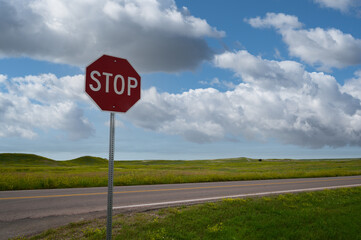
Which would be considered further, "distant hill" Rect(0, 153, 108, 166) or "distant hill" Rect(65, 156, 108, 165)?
"distant hill" Rect(65, 156, 108, 165)

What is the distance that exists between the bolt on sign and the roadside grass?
2.07 meters

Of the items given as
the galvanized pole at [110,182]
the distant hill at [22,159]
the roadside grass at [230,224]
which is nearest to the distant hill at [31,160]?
the distant hill at [22,159]

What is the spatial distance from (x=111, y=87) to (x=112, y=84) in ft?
0.21

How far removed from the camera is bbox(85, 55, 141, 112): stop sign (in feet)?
13.9

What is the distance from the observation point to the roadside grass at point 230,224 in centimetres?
582

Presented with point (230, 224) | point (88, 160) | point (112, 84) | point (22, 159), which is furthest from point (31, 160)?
point (112, 84)

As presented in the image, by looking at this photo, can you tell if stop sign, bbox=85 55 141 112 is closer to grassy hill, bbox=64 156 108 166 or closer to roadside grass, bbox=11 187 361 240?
roadside grass, bbox=11 187 361 240

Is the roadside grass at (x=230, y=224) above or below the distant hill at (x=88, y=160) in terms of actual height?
above

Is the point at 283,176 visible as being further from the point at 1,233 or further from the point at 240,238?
the point at 1,233

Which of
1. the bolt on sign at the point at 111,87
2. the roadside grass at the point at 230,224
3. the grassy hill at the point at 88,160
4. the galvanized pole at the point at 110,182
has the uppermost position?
the bolt on sign at the point at 111,87

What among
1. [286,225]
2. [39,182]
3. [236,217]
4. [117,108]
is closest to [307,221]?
[286,225]

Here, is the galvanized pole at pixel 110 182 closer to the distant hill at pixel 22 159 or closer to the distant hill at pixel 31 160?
the distant hill at pixel 31 160

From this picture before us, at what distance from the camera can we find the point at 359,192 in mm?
12617

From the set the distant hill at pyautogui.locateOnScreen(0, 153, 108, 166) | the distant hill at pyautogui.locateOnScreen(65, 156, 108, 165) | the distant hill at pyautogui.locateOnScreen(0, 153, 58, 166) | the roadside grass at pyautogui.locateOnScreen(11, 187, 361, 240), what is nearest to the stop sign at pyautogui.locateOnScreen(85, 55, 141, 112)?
the roadside grass at pyautogui.locateOnScreen(11, 187, 361, 240)
